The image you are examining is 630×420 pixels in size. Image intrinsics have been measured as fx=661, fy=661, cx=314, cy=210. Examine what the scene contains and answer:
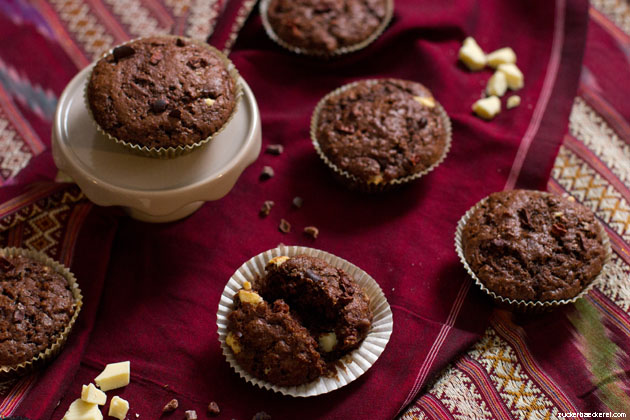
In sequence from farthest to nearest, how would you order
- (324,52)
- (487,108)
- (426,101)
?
(324,52), (487,108), (426,101)

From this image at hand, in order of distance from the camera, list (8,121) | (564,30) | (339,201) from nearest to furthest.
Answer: (339,201) < (8,121) < (564,30)

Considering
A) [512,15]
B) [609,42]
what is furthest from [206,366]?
[609,42]

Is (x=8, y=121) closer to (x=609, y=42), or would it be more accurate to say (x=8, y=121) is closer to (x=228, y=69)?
(x=228, y=69)

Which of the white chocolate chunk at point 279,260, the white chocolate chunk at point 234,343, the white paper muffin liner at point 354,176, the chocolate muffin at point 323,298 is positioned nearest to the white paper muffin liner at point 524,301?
the white paper muffin liner at point 354,176

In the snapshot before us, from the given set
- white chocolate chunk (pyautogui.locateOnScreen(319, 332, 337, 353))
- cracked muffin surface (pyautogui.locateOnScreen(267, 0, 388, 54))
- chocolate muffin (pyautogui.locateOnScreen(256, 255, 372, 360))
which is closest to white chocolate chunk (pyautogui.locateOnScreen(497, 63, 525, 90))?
cracked muffin surface (pyautogui.locateOnScreen(267, 0, 388, 54))

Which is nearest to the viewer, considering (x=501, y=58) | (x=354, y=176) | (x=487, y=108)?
(x=354, y=176)

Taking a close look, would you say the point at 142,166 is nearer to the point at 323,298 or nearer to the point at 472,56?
the point at 323,298

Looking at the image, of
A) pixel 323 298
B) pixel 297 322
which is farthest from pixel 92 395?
pixel 323 298
